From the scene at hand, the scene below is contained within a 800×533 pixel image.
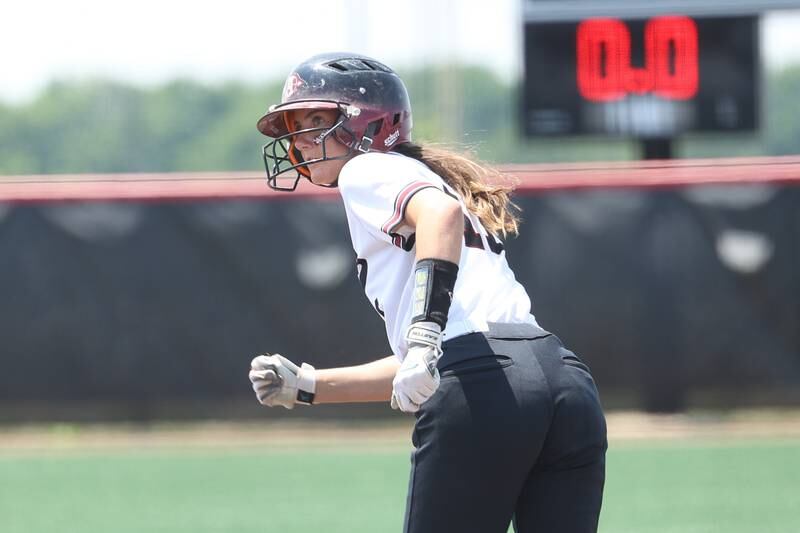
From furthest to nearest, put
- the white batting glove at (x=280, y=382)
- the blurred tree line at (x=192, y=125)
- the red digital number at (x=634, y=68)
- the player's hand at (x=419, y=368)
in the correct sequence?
the blurred tree line at (x=192, y=125) < the red digital number at (x=634, y=68) < the white batting glove at (x=280, y=382) < the player's hand at (x=419, y=368)

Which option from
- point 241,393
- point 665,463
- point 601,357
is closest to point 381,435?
point 241,393

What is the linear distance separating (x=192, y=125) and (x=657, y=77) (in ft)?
154

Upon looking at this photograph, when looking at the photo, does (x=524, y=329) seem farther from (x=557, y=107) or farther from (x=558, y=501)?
(x=557, y=107)

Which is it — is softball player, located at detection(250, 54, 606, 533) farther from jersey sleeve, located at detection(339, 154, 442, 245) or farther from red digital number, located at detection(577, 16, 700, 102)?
red digital number, located at detection(577, 16, 700, 102)

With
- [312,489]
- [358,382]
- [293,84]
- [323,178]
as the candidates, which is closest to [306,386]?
[358,382]

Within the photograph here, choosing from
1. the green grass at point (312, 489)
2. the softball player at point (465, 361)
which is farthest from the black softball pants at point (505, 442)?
the green grass at point (312, 489)

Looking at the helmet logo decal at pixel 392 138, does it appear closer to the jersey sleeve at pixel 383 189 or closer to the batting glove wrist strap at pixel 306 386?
the jersey sleeve at pixel 383 189

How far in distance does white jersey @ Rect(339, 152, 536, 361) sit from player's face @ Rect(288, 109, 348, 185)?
7.0 inches

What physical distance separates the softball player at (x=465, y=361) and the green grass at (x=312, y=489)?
3.09 m

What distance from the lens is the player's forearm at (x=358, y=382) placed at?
3568 mm

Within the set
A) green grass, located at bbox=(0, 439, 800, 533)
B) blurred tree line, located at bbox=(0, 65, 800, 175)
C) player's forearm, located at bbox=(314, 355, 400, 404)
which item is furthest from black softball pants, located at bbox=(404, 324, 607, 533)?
blurred tree line, located at bbox=(0, 65, 800, 175)

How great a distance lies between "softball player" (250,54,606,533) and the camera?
2.93 meters

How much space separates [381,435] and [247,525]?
3282mm

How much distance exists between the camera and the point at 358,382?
359 cm
